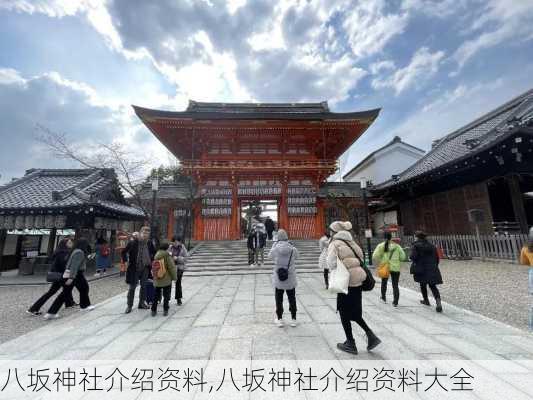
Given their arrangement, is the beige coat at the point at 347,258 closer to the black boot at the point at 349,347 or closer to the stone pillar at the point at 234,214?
the black boot at the point at 349,347

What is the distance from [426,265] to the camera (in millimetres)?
4660

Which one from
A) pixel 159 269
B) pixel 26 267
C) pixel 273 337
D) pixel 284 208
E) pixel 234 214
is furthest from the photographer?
pixel 284 208

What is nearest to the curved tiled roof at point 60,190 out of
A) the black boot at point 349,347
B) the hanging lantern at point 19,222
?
the hanging lantern at point 19,222

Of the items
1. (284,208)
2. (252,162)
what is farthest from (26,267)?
Result: (284,208)

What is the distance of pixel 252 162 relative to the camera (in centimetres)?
1488

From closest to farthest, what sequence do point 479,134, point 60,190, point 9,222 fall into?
point 9,222
point 60,190
point 479,134

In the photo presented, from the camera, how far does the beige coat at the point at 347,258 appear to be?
296 cm

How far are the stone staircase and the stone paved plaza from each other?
13.1 feet

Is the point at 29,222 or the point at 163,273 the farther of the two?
the point at 29,222

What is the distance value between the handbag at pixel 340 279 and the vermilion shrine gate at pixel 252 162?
1168cm

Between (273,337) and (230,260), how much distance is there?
7.30 meters

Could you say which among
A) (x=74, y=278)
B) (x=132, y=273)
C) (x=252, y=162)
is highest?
(x=252, y=162)

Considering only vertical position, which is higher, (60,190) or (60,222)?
(60,190)

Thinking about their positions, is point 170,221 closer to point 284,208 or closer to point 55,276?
point 284,208
